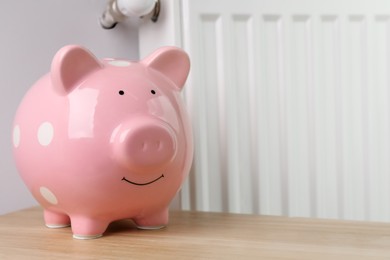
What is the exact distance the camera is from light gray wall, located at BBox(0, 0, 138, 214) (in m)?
1.03

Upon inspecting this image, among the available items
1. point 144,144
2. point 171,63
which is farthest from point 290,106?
point 144,144

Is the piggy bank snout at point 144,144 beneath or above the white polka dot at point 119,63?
beneath

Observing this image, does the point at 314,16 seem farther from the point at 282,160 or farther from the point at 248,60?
the point at 282,160

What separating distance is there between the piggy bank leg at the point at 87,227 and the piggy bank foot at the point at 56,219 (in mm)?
70

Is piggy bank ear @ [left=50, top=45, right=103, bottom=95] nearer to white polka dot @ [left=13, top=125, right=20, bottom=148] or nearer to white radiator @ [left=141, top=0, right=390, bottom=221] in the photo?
white polka dot @ [left=13, top=125, right=20, bottom=148]

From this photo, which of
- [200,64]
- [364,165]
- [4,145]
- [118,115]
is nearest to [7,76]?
[4,145]

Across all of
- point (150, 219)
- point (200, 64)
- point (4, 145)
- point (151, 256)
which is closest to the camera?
point (151, 256)

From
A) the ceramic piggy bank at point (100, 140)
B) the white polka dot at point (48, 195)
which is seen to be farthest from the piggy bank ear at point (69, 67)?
the white polka dot at point (48, 195)

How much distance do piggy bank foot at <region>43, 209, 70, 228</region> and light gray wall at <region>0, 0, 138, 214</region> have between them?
0.30 meters

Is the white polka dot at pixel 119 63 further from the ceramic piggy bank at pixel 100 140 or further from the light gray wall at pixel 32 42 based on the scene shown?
the light gray wall at pixel 32 42

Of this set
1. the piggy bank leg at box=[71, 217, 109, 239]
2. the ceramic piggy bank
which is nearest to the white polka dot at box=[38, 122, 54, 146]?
the ceramic piggy bank

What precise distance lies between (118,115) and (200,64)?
0.32 metres

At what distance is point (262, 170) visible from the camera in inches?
37.3

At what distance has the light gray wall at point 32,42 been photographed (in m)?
1.03
